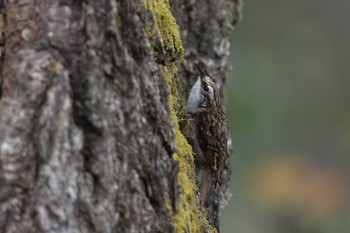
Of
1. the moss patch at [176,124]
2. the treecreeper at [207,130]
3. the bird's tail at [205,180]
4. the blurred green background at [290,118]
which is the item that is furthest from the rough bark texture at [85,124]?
the blurred green background at [290,118]

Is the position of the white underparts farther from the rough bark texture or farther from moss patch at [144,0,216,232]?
the rough bark texture

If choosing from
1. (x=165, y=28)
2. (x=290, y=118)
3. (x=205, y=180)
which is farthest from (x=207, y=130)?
(x=290, y=118)

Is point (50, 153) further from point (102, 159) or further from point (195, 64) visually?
point (195, 64)

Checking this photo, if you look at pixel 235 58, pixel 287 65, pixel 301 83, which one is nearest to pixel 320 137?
pixel 301 83

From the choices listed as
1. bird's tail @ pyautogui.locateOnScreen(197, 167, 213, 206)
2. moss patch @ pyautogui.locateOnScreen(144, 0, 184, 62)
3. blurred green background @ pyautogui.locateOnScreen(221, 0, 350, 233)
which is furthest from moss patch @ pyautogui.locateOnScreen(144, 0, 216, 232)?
blurred green background @ pyautogui.locateOnScreen(221, 0, 350, 233)

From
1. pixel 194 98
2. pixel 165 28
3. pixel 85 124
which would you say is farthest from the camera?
pixel 194 98

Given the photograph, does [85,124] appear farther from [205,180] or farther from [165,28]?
[205,180]

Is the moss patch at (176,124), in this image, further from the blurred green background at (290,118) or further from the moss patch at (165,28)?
the blurred green background at (290,118)
